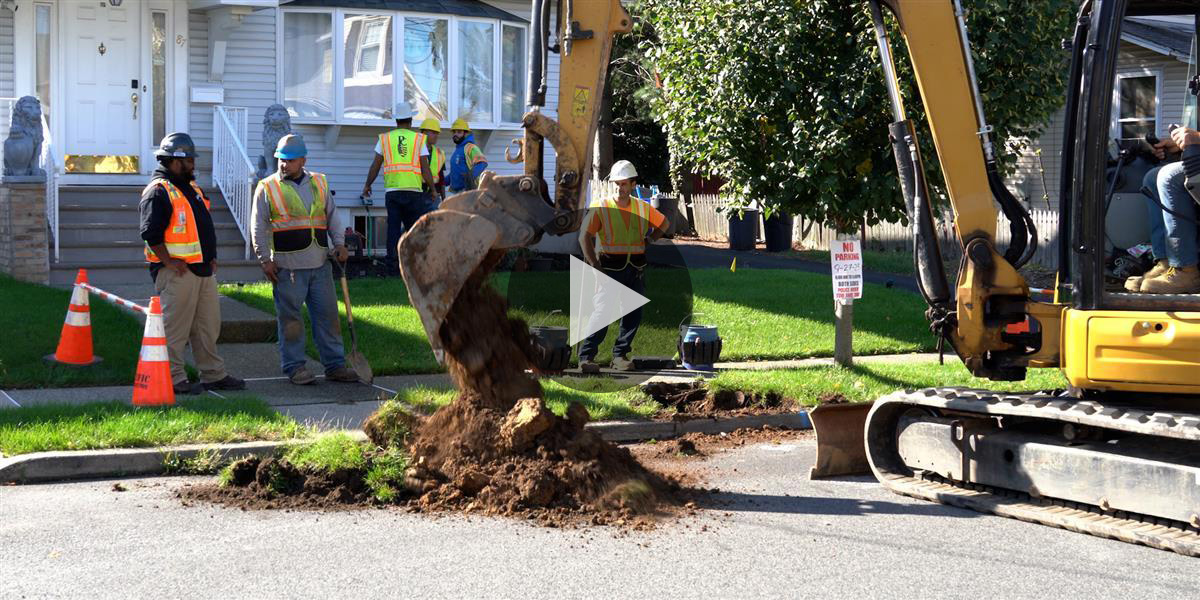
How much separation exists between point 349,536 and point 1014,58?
7129 millimetres

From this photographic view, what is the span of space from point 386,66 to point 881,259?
9288 mm

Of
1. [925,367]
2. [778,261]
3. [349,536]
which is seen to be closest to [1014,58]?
[925,367]

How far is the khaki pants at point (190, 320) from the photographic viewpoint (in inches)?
395

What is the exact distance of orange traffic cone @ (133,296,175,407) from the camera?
9.30 metres

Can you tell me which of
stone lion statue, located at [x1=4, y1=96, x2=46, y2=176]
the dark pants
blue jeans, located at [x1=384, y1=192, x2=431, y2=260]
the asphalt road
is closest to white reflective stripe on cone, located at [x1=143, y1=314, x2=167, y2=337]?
the asphalt road

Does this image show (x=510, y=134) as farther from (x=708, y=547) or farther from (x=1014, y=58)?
(x=708, y=547)

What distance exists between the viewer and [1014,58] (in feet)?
35.8

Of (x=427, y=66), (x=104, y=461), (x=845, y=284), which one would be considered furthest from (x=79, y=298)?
(x=427, y=66)

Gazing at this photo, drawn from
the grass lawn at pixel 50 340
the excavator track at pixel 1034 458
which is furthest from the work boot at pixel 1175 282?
the grass lawn at pixel 50 340

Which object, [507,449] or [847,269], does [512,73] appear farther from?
[507,449]

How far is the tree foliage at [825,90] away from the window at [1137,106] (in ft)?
11.0

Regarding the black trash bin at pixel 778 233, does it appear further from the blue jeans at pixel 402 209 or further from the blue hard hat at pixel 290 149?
the blue hard hat at pixel 290 149

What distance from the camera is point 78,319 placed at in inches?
416
